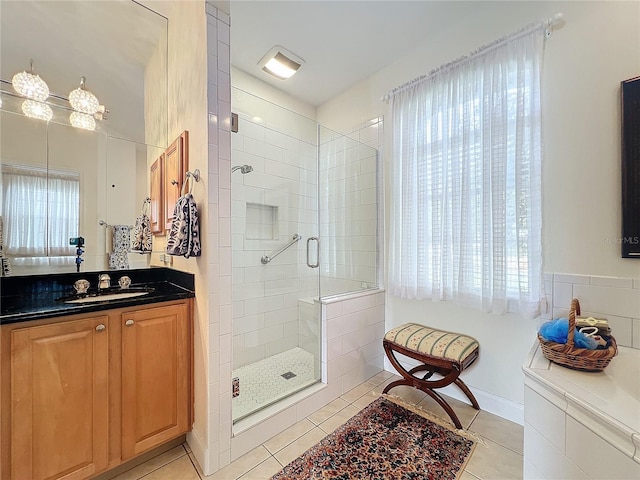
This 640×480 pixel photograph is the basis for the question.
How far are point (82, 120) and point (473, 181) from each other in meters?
2.76

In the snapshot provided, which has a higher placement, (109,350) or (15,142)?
(15,142)

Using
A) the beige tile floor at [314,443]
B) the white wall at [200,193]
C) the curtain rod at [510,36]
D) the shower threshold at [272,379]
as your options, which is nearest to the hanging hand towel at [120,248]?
the white wall at [200,193]

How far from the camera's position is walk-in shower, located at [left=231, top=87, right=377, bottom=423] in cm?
225

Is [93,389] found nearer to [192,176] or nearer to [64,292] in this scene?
[64,292]

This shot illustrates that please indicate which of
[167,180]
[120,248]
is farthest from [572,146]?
[120,248]

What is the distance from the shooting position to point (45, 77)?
162cm

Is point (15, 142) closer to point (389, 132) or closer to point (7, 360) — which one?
point (7, 360)

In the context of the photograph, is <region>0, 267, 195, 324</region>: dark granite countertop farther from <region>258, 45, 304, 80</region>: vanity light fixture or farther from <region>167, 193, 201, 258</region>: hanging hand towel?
<region>258, 45, 304, 80</region>: vanity light fixture

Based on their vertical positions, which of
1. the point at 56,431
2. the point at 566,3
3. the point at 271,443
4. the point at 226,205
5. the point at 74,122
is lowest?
the point at 271,443

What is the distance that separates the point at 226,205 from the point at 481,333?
2.01 m

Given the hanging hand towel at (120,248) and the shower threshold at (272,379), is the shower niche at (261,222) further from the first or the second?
the shower threshold at (272,379)

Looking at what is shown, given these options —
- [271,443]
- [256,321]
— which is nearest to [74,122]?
[256,321]

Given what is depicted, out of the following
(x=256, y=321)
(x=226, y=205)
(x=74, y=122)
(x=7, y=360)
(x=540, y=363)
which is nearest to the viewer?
(x=7, y=360)

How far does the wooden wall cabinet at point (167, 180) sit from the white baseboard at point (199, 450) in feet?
4.34
